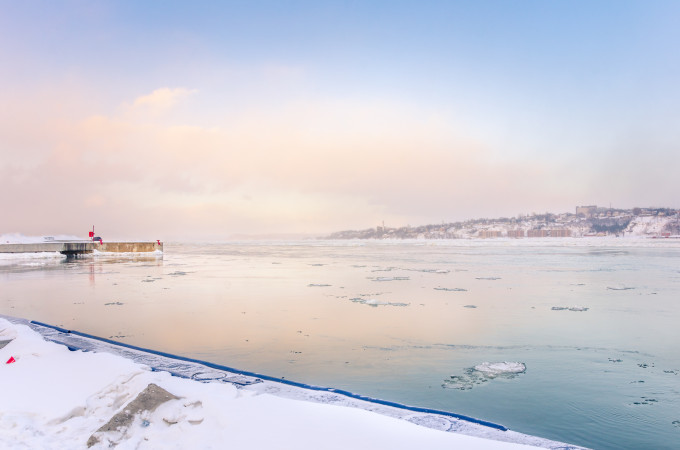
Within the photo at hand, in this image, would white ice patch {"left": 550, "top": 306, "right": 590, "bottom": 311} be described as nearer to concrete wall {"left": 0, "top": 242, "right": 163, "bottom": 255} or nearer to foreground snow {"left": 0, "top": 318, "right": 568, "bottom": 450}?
foreground snow {"left": 0, "top": 318, "right": 568, "bottom": 450}

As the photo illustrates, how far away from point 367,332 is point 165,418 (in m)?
4.66

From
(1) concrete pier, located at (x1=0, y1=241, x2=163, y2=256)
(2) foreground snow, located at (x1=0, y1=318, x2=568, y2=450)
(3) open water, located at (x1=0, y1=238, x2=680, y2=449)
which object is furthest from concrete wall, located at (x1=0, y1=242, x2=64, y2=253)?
(2) foreground snow, located at (x1=0, y1=318, x2=568, y2=450)

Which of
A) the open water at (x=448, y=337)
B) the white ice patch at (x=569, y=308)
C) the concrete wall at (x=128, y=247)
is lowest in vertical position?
the white ice patch at (x=569, y=308)

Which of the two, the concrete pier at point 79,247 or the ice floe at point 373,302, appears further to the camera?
the concrete pier at point 79,247

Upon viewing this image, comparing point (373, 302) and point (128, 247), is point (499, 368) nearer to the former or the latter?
point (373, 302)

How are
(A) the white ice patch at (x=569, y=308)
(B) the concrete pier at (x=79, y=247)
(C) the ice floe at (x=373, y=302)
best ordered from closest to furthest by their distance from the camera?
(A) the white ice patch at (x=569, y=308) < (C) the ice floe at (x=373, y=302) < (B) the concrete pier at (x=79, y=247)

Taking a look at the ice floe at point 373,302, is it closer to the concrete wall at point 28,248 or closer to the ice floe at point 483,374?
the ice floe at point 483,374

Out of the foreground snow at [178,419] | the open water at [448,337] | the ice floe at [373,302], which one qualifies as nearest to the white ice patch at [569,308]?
the open water at [448,337]

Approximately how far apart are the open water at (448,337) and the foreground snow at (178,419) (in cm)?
116

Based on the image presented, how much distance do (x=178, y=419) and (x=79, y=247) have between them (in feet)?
134

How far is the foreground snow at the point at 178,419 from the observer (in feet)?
11.3

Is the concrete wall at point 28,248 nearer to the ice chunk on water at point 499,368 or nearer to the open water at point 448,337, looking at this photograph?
the open water at point 448,337

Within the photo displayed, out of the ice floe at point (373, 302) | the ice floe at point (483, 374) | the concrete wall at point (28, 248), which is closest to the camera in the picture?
the ice floe at point (483, 374)

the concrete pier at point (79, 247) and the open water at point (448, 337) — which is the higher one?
the concrete pier at point (79, 247)
